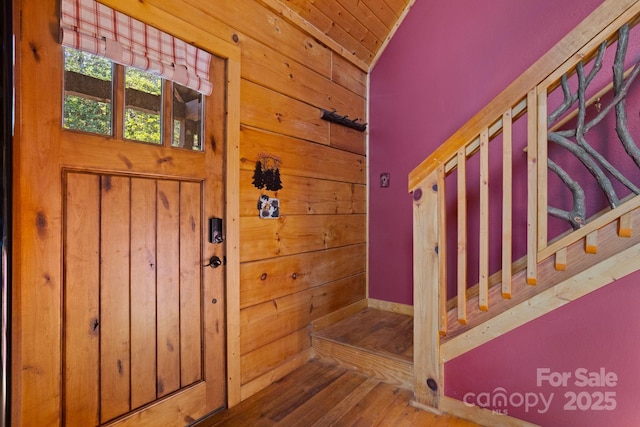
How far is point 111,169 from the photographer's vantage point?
136 centimetres

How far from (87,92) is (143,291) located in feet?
2.90

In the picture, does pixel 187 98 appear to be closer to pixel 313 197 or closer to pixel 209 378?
pixel 313 197

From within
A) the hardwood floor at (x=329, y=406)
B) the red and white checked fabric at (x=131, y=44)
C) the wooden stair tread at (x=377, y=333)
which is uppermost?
the red and white checked fabric at (x=131, y=44)

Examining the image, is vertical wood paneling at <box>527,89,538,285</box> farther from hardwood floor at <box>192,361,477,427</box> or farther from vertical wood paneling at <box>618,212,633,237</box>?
hardwood floor at <box>192,361,477,427</box>

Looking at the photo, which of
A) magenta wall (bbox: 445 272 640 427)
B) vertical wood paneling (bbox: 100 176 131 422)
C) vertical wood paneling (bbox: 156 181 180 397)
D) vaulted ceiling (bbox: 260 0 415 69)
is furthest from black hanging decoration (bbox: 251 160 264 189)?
magenta wall (bbox: 445 272 640 427)

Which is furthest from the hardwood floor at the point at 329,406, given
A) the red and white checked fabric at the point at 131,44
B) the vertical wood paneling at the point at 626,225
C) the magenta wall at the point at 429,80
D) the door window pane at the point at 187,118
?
the red and white checked fabric at the point at 131,44

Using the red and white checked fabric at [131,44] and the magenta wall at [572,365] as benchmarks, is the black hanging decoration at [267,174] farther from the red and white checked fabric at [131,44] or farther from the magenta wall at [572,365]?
the magenta wall at [572,365]

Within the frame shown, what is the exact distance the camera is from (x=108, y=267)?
54.0 inches

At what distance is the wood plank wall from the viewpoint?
1.91 metres

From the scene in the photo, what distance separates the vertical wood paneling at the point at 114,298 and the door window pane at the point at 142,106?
23cm

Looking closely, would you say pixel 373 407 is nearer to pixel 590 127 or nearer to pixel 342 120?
pixel 590 127

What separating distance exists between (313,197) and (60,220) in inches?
61.0

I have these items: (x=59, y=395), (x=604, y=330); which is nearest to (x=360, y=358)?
(x=604, y=330)

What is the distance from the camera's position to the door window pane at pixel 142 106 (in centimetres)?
142
